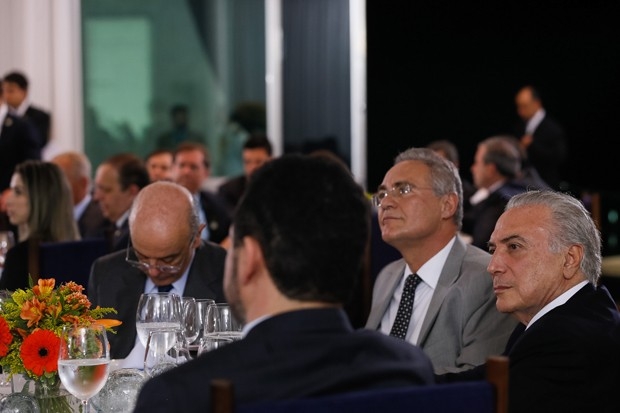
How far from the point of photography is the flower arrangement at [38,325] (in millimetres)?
2219

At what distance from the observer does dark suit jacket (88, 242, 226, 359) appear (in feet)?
10.8

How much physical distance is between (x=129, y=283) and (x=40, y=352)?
110cm

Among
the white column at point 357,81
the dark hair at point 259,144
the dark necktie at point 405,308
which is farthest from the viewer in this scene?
the white column at point 357,81

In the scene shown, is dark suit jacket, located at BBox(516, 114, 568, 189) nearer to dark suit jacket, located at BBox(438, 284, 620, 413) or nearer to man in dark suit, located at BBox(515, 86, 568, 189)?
man in dark suit, located at BBox(515, 86, 568, 189)

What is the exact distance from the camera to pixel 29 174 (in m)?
4.70

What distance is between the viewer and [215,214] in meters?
6.76

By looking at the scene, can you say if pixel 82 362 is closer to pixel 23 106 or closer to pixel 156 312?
pixel 156 312

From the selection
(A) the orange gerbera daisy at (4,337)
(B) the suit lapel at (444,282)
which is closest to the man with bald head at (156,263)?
(B) the suit lapel at (444,282)

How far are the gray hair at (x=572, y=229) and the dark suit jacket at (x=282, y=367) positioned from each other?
3.50ft

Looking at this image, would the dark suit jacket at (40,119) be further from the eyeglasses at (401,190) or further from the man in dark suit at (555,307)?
the man in dark suit at (555,307)

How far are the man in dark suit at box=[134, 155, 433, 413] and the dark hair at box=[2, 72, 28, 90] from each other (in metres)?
7.64

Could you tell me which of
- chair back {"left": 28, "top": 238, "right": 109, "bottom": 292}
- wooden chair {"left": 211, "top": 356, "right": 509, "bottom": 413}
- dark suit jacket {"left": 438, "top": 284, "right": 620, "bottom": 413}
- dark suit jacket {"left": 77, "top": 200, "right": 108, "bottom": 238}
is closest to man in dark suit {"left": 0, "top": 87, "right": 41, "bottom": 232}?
dark suit jacket {"left": 77, "top": 200, "right": 108, "bottom": 238}

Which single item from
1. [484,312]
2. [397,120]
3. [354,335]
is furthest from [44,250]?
[397,120]

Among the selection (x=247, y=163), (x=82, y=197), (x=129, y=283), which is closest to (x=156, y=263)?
(x=129, y=283)
